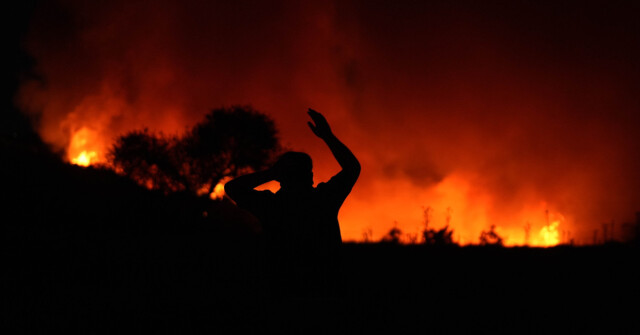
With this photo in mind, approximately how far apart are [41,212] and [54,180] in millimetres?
6141

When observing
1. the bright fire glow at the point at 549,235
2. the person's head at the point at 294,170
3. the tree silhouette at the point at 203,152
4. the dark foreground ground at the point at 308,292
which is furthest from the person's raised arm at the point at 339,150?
the bright fire glow at the point at 549,235

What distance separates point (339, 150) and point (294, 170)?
1.59ft

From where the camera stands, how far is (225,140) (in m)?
31.4

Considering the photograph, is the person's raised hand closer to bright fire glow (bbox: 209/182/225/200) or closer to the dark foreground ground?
the dark foreground ground

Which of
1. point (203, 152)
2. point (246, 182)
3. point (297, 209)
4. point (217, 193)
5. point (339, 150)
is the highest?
point (203, 152)

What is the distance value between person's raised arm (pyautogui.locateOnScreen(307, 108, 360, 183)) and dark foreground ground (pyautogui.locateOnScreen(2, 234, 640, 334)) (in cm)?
77

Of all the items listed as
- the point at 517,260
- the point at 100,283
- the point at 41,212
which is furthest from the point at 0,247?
the point at 517,260

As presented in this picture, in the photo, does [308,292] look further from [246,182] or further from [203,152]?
[203,152]

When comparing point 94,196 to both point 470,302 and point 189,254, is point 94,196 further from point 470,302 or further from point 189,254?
point 470,302

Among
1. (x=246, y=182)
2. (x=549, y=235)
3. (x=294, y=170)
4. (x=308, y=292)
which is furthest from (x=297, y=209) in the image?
(x=549, y=235)

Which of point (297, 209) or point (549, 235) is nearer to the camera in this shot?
point (297, 209)

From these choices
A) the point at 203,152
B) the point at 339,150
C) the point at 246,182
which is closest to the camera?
the point at 246,182

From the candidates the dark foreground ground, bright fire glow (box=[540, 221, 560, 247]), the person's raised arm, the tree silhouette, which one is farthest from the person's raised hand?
bright fire glow (box=[540, 221, 560, 247])

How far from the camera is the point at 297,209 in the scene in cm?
298
